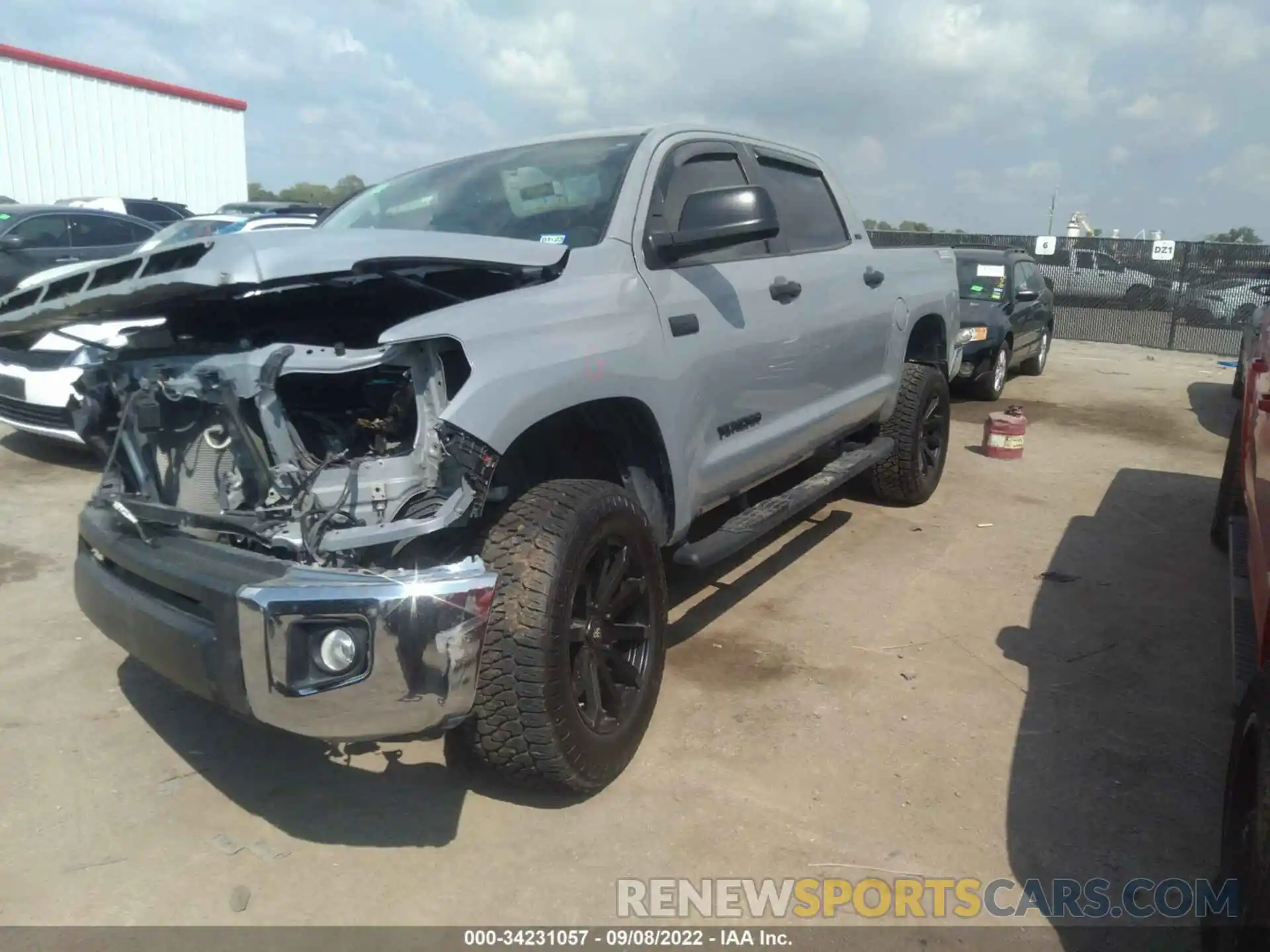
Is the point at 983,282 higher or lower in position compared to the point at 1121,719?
higher

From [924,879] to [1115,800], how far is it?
76 cm

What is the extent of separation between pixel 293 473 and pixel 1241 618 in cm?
278

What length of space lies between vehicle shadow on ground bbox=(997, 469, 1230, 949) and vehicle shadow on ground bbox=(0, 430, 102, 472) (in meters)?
5.81

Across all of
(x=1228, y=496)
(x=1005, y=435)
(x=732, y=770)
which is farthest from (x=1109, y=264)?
(x=732, y=770)

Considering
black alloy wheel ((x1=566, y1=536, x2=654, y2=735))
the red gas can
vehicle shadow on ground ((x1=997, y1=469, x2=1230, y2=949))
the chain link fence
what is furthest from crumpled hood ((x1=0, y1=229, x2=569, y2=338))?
the chain link fence

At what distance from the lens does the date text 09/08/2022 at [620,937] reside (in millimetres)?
2348

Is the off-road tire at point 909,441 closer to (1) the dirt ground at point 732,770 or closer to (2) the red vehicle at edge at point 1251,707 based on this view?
(1) the dirt ground at point 732,770

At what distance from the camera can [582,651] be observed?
111 inches

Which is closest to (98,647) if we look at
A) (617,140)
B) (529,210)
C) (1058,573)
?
(529,210)

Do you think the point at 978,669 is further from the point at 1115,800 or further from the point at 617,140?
the point at 617,140

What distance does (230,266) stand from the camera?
2287mm

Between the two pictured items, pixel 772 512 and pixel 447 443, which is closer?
pixel 447 443

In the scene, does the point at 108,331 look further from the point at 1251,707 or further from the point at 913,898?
the point at 1251,707

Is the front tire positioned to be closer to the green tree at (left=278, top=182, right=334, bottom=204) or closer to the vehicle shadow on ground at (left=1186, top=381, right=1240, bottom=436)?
the vehicle shadow on ground at (left=1186, top=381, right=1240, bottom=436)
